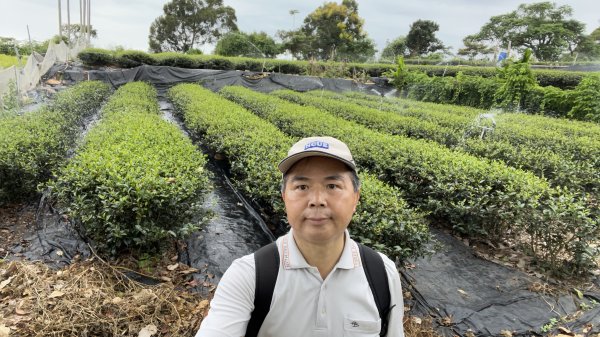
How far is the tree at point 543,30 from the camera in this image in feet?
129

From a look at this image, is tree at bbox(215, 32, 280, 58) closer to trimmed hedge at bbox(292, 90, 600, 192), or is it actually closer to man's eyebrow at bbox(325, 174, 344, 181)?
trimmed hedge at bbox(292, 90, 600, 192)

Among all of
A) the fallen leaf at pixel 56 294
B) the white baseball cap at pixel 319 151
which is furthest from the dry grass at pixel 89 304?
the white baseball cap at pixel 319 151

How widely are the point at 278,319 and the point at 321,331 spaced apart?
0.55 feet

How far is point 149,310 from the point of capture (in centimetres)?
283

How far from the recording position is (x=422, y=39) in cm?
4712

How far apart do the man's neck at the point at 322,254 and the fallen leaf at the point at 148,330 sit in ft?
5.80

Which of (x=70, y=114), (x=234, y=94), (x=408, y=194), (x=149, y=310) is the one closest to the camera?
(x=149, y=310)

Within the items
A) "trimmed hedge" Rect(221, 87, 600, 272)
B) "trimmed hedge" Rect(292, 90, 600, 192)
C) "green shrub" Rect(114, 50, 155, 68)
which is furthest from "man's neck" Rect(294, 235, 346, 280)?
"green shrub" Rect(114, 50, 155, 68)

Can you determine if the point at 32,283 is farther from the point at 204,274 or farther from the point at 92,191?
the point at 204,274

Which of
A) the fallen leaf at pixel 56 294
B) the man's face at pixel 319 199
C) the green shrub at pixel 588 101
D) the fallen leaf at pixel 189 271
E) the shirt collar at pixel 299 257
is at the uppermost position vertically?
the green shrub at pixel 588 101

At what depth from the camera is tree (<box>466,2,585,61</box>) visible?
39.2 m

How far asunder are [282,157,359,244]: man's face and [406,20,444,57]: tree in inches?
1983

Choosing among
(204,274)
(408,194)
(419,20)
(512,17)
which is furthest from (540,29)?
(204,274)

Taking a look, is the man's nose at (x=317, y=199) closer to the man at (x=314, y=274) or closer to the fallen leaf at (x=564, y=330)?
the man at (x=314, y=274)
